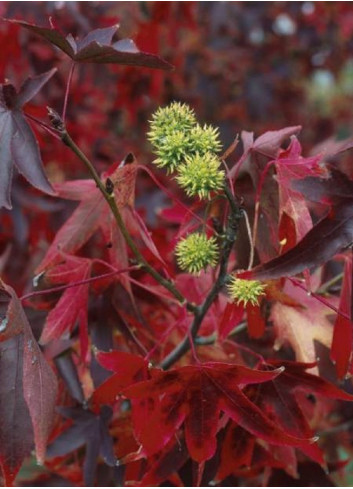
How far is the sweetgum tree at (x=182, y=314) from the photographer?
0.85 m

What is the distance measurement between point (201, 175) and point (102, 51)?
190 millimetres

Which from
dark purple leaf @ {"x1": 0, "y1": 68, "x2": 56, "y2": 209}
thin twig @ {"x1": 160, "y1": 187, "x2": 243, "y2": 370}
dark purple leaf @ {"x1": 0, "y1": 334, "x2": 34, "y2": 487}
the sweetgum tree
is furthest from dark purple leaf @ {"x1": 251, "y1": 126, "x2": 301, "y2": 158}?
dark purple leaf @ {"x1": 0, "y1": 334, "x2": 34, "y2": 487}

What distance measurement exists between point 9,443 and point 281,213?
43 centimetres

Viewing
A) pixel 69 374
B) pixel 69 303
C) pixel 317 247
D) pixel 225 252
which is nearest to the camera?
pixel 317 247

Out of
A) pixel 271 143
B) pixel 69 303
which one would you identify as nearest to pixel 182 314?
pixel 69 303

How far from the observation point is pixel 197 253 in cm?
91

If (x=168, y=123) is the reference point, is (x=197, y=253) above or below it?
below

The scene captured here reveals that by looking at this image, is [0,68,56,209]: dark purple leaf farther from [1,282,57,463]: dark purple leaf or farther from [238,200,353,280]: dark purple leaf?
[238,200,353,280]: dark purple leaf

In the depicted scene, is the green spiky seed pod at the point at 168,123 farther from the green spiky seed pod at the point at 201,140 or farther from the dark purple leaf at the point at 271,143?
the dark purple leaf at the point at 271,143

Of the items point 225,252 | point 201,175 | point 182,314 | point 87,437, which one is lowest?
point 87,437

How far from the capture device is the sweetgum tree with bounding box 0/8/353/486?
0.85 metres

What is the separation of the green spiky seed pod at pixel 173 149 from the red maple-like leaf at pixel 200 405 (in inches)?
9.4

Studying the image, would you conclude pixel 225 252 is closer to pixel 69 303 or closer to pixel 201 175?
pixel 201 175

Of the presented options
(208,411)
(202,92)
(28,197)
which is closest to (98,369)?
(208,411)
